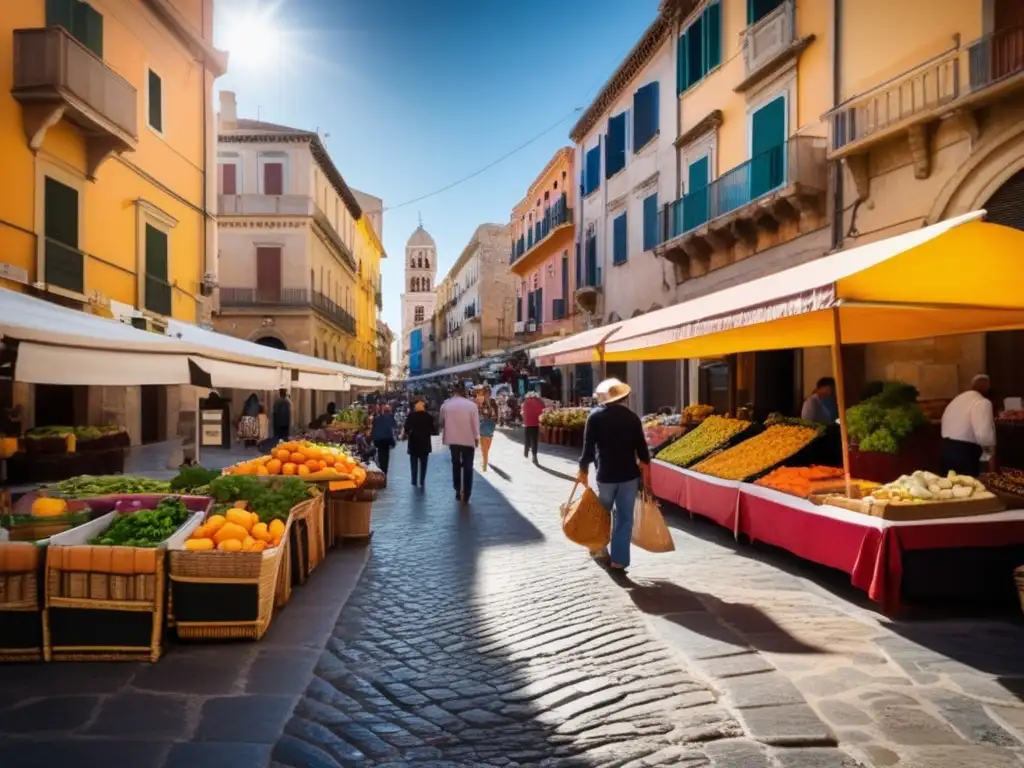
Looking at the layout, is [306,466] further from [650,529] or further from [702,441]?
[702,441]

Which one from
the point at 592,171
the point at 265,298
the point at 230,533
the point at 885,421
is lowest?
the point at 230,533

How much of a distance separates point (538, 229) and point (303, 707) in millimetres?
31912

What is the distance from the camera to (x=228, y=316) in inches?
1339

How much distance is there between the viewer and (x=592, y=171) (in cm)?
2686

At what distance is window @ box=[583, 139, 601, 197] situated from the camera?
26.2 metres

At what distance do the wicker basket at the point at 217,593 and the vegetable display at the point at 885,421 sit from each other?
584 centimetres

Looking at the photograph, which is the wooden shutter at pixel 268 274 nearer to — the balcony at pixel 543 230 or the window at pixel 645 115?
the balcony at pixel 543 230

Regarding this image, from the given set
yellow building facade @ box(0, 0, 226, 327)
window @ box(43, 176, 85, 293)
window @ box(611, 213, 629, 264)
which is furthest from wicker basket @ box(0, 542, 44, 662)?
window @ box(611, 213, 629, 264)

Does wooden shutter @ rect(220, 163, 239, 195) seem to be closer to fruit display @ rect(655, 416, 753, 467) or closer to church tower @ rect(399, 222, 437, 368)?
fruit display @ rect(655, 416, 753, 467)

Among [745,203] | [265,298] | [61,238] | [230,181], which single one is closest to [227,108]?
[230,181]

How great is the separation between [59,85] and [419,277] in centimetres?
9644

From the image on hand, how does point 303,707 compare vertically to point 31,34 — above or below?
below

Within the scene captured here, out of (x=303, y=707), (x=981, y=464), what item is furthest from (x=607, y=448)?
(x=981, y=464)

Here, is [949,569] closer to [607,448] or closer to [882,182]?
[607,448]
